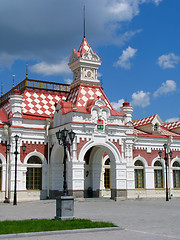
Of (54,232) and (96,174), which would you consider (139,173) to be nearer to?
(96,174)

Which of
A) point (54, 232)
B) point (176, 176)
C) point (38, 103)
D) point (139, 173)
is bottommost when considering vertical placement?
point (54, 232)

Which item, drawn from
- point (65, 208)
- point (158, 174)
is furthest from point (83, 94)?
point (65, 208)

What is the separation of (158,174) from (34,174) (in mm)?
11583

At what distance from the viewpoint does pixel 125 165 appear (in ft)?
95.5

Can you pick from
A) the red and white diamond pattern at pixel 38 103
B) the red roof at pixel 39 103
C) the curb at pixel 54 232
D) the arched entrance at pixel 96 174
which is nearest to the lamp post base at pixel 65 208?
the curb at pixel 54 232

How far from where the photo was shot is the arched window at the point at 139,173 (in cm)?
3238

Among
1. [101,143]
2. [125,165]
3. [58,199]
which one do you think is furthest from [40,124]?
[58,199]

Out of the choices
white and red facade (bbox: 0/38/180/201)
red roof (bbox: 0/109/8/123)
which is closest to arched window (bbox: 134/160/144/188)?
white and red facade (bbox: 0/38/180/201)

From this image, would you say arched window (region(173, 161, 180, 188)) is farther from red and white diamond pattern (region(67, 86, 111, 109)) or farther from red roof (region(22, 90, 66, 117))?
red roof (region(22, 90, 66, 117))

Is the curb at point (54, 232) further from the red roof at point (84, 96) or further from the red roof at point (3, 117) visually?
the red roof at point (3, 117)

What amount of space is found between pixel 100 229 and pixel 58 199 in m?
3.42

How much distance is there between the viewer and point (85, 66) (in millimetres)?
31969

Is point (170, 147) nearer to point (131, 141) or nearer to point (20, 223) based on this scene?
point (131, 141)

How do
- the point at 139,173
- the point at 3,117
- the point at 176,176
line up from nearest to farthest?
the point at 3,117 < the point at 139,173 < the point at 176,176
